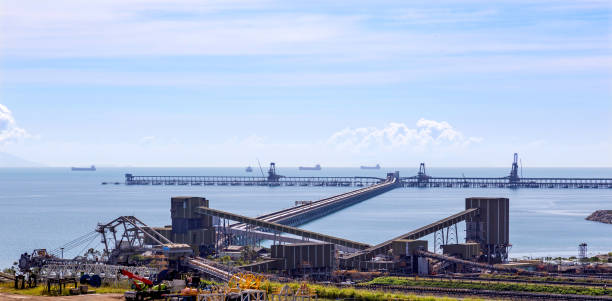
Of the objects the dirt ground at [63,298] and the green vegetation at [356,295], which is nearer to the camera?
the dirt ground at [63,298]

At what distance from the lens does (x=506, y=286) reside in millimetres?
76688

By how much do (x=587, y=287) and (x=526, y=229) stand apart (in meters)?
117

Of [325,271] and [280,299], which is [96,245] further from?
[280,299]

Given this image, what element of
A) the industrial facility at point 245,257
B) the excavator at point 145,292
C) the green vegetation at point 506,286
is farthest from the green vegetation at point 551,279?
the excavator at point 145,292

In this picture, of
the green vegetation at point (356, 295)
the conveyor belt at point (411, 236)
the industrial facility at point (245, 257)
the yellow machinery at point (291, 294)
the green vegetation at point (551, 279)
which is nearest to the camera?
the yellow machinery at point (291, 294)

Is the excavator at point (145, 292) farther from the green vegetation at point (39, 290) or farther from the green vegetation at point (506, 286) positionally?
the green vegetation at point (506, 286)

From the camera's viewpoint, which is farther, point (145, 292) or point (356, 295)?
point (356, 295)

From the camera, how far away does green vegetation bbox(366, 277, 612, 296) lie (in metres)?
74.1

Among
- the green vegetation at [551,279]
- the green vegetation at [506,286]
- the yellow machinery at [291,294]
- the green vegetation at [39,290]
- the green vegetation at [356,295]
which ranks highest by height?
the yellow machinery at [291,294]

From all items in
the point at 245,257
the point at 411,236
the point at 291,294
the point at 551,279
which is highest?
the point at 411,236

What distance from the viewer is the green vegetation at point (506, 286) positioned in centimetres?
7406

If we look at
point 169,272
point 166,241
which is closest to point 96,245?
point 166,241

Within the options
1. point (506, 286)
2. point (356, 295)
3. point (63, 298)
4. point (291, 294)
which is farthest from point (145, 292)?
point (506, 286)

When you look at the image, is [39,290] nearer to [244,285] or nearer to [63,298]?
[63,298]
